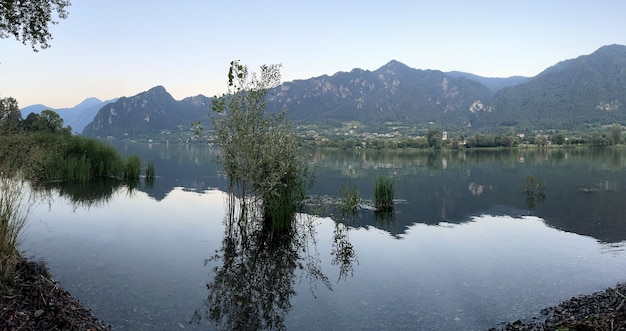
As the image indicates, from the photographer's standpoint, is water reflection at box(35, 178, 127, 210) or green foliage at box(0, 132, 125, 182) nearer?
water reflection at box(35, 178, 127, 210)

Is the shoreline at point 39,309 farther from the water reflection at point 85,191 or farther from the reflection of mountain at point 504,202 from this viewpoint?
the water reflection at point 85,191

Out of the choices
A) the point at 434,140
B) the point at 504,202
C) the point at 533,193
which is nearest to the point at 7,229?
the point at 504,202

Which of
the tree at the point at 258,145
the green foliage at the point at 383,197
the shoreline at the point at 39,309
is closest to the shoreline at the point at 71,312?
the shoreline at the point at 39,309

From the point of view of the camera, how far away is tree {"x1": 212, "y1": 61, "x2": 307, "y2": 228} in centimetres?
1555

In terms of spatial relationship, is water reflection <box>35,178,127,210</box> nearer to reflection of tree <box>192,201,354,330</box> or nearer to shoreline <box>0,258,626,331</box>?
reflection of tree <box>192,201,354,330</box>

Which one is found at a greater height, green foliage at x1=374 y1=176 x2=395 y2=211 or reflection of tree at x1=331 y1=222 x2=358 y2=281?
green foliage at x1=374 y1=176 x2=395 y2=211

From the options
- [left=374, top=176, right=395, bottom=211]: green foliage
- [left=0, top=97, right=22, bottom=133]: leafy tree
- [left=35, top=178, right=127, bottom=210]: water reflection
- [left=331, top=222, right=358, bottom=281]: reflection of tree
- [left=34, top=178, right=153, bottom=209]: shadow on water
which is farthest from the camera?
[left=374, top=176, right=395, bottom=211]: green foliage

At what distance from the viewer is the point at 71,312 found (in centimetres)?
Result: 710

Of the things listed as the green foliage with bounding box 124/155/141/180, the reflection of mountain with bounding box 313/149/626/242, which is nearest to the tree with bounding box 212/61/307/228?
the reflection of mountain with bounding box 313/149/626/242

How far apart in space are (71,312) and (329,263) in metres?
7.19

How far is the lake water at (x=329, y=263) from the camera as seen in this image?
28.3 ft

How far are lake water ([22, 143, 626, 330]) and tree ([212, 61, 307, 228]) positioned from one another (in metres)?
1.57

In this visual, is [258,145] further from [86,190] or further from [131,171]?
[131,171]

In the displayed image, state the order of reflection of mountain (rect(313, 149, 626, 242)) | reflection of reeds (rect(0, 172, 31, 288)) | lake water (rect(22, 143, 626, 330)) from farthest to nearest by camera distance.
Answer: reflection of mountain (rect(313, 149, 626, 242))
lake water (rect(22, 143, 626, 330))
reflection of reeds (rect(0, 172, 31, 288))
